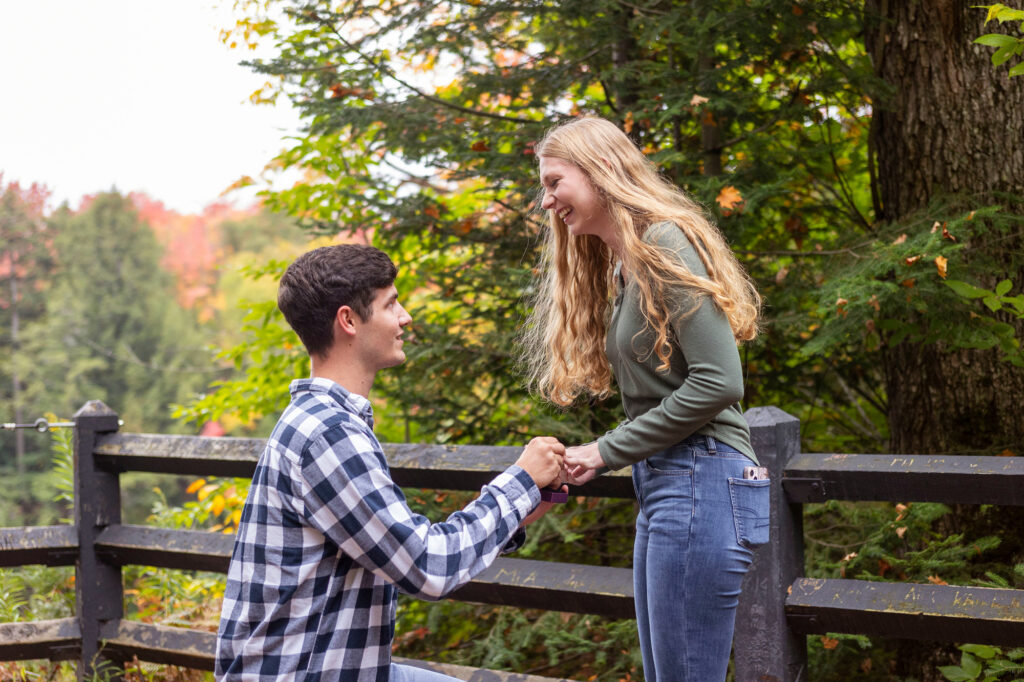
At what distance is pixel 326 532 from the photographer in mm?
1853

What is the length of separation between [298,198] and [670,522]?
4.61 meters

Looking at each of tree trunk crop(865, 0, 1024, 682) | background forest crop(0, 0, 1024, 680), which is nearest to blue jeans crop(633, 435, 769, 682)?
background forest crop(0, 0, 1024, 680)

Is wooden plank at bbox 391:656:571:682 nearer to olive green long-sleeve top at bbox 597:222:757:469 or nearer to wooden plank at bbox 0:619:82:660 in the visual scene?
olive green long-sleeve top at bbox 597:222:757:469

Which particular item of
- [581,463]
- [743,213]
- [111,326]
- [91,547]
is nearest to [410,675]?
[581,463]

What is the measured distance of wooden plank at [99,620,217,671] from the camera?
387cm

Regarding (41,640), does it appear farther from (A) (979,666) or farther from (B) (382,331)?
(A) (979,666)

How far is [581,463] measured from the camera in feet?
7.48

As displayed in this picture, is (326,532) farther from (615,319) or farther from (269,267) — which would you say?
(269,267)

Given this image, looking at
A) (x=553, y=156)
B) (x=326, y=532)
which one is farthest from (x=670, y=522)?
A: (x=553, y=156)

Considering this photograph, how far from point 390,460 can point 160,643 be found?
1510mm

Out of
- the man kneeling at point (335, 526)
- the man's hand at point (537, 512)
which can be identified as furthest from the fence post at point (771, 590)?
the man kneeling at point (335, 526)

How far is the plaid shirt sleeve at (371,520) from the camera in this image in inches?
72.4

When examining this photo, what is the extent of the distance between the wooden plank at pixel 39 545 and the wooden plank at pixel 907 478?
3.20 metres

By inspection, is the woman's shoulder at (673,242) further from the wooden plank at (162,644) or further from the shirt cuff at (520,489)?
the wooden plank at (162,644)
